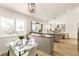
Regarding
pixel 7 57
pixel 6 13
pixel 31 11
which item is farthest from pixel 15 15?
pixel 7 57

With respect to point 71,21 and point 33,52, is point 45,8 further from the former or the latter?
point 33,52

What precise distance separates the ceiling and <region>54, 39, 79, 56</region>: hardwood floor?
0.58 metres

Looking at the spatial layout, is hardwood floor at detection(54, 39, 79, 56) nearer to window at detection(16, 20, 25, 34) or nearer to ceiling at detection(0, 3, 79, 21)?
ceiling at detection(0, 3, 79, 21)

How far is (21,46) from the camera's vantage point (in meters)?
2.31

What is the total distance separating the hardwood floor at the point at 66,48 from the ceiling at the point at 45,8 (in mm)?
576

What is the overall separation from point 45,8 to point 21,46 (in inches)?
35.9

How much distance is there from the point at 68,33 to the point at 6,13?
1306 mm

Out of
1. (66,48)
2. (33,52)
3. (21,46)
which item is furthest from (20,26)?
(66,48)

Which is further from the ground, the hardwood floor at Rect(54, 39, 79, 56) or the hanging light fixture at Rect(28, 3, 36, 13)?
the hanging light fixture at Rect(28, 3, 36, 13)

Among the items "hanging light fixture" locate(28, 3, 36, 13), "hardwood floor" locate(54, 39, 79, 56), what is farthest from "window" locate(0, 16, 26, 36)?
"hardwood floor" locate(54, 39, 79, 56)

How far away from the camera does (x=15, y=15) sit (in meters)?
2.34

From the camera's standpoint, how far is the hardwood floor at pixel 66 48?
2189 mm

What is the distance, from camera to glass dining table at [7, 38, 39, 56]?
224cm

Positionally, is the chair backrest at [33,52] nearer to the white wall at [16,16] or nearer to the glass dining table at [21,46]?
the glass dining table at [21,46]
